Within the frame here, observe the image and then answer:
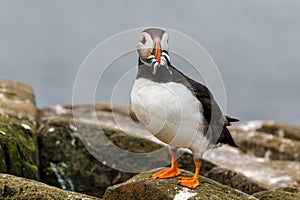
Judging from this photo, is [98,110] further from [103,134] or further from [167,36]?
[167,36]

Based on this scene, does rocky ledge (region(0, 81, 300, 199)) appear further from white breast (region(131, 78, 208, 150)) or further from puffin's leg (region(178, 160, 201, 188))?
white breast (region(131, 78, 208, 150))

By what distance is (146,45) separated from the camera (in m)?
7.45

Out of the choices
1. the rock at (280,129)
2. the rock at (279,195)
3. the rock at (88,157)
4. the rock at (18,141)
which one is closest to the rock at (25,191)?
the rock at (18,141)

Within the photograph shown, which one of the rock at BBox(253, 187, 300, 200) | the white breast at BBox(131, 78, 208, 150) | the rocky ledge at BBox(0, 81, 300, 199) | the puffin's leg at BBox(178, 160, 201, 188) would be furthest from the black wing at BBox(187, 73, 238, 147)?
the rock at BBox(253, 187, 300, 200)

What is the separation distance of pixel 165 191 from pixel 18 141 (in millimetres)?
4628

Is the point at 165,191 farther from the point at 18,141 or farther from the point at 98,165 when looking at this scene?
the point at 98,165

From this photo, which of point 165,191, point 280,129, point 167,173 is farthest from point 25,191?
point 280,129

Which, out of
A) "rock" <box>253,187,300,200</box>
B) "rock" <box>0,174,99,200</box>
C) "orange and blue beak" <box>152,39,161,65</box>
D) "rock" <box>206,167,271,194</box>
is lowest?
"rock" <box>206,167,271,194</box>

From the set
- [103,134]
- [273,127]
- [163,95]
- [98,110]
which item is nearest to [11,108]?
[103,134]

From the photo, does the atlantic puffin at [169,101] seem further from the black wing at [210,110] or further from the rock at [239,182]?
the rock at [239,182]

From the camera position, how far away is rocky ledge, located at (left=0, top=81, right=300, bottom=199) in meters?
8.02

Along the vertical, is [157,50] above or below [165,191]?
above

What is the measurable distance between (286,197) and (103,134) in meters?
6.38

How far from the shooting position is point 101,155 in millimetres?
14266
